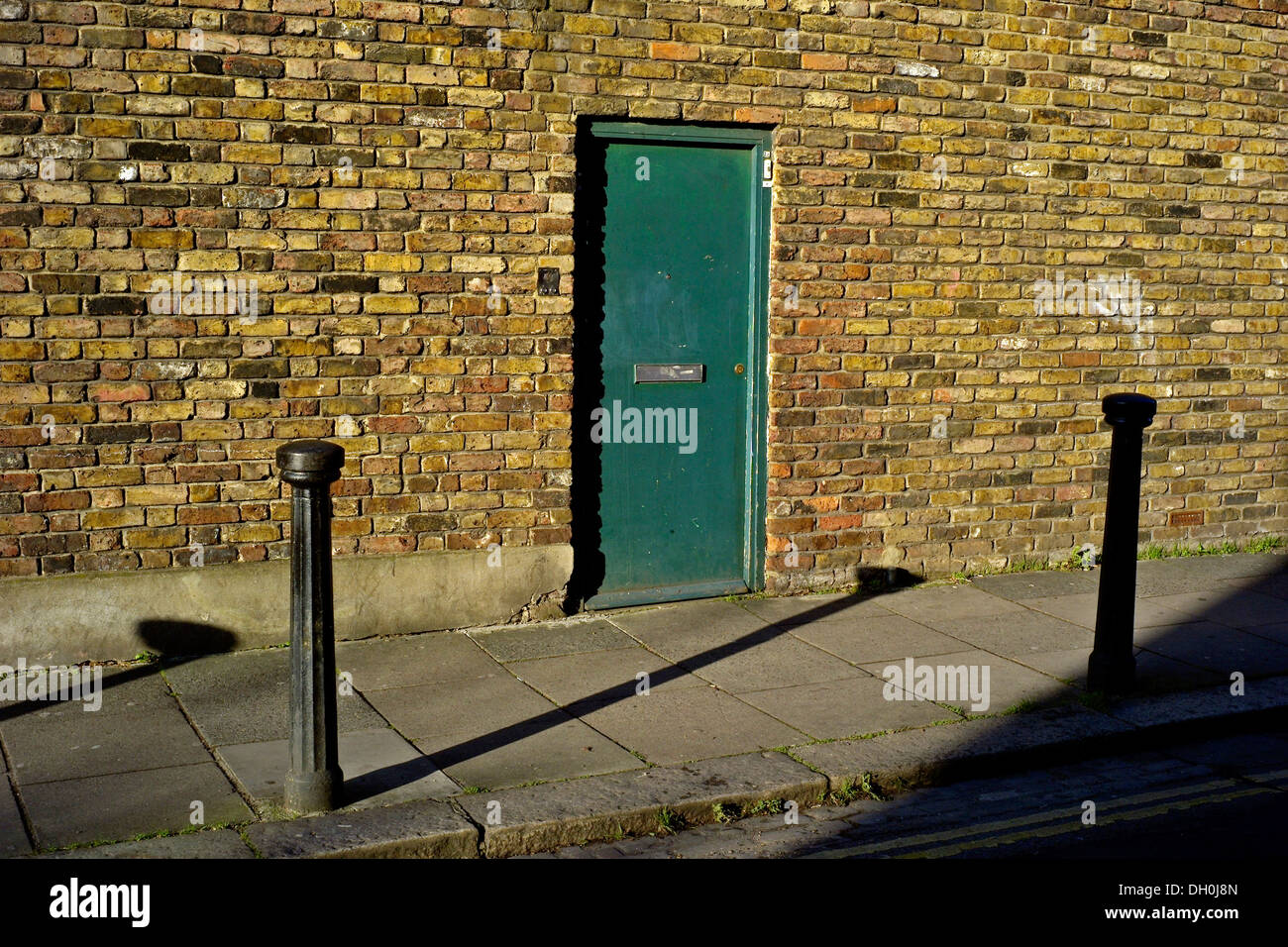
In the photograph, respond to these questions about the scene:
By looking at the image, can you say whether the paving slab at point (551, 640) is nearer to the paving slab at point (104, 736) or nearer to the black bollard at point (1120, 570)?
the paving slab at point (104, 736)

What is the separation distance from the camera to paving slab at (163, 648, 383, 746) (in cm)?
548

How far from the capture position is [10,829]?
4480 millimetres

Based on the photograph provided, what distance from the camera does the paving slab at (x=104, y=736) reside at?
5.07 metres

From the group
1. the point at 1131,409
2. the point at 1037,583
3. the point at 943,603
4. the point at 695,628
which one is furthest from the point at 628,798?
the point at 1037,583

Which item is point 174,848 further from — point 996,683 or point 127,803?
point 996,683

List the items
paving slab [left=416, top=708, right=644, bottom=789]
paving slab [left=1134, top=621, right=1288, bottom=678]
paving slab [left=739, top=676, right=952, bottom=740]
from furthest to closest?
1. paving slab [left=1134, top=621, right=1288, bottom=678]
2. paving slab [left=739, top=676, right=952, bottom=740]
3. paving slab [left=416, top=708, right=644, bottom=789]

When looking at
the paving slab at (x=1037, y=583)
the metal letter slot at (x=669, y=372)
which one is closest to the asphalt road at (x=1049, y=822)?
the paving slab at (x=1037, y=583)

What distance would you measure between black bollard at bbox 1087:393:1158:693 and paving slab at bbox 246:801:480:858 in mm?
3197

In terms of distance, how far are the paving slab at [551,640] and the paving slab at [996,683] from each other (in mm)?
1386

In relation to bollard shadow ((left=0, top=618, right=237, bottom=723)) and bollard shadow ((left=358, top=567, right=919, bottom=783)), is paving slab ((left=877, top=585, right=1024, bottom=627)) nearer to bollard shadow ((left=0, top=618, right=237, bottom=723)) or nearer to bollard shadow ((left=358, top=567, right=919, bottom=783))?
bollard shadow ((left=358, top=567, right=919, bottom=783))

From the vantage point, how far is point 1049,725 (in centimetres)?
568

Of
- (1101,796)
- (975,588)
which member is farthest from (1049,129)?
(1101,796)

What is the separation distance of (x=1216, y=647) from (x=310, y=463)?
16.1ft

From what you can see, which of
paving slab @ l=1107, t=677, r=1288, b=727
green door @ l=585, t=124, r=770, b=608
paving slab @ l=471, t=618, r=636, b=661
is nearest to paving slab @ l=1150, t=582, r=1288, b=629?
paving slab @ l=1107, t=677, r=1288, b=727
